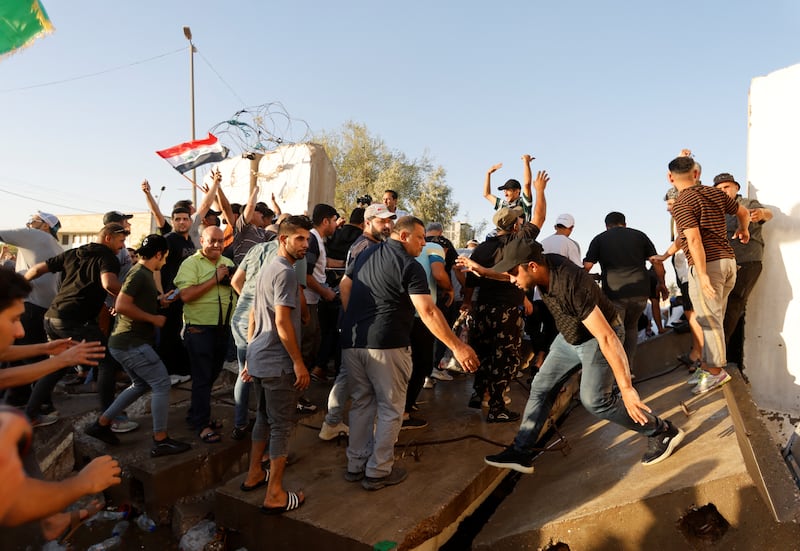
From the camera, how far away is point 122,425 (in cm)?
459

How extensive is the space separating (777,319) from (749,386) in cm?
70

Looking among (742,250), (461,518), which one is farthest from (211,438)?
(742,250)

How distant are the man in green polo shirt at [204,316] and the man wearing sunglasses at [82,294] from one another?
69 cm

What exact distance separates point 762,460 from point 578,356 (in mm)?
1420

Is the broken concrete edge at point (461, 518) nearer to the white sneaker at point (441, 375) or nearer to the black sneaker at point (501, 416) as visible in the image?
the black sneaker at point (501, 416)

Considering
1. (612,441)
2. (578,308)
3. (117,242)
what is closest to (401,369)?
(578,308)

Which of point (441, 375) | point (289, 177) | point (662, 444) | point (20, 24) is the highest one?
point (20, 24)

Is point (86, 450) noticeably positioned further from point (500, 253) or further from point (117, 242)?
point (500, 253)

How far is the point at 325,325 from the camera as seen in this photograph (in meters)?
5.83

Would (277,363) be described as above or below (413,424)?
above

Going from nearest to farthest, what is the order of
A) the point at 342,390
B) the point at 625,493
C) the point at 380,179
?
the point at 625,493 → the point at 342,390 → the point at 380,179

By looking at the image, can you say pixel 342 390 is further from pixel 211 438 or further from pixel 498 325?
pixel 498 325

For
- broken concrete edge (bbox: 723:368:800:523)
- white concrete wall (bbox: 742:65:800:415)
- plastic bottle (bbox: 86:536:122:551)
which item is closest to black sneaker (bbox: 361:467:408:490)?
plastic bottle (bbox: 86:536:122:551)

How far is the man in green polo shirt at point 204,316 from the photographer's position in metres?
4.41
